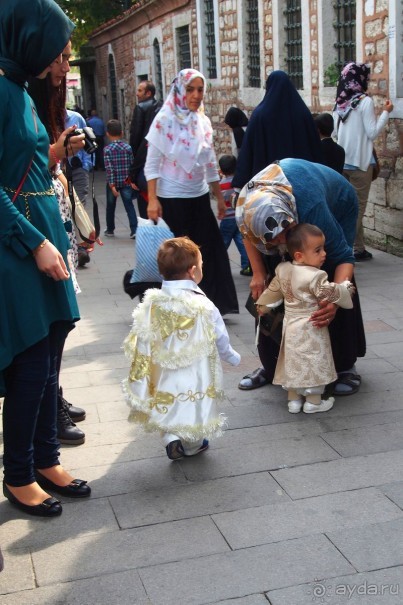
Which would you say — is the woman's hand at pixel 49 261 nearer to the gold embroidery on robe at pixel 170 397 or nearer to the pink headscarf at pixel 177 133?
the gold embroidery on robe at pixel 170 397

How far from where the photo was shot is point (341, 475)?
150 inches

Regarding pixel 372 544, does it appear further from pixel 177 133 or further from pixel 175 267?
pixel 177 133

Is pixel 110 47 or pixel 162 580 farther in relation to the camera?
pixel 110 47

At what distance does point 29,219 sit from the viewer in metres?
3.30

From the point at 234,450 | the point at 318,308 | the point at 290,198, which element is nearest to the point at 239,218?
the point at 290,198

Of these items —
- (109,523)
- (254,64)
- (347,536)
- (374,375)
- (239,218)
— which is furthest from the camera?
(254,64)

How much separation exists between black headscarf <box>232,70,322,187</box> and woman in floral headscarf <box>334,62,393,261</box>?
3.05 m

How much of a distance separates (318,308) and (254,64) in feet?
33.2

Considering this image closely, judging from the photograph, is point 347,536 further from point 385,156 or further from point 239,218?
point 385,156

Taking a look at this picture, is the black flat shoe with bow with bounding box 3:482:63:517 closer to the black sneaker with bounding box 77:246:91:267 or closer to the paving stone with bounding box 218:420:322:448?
the paving stone with bounding box 218:420:322:448

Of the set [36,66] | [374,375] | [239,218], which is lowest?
[374,375]

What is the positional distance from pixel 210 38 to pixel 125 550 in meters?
14.0

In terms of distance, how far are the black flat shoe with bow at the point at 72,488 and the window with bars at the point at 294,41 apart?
355 inches
